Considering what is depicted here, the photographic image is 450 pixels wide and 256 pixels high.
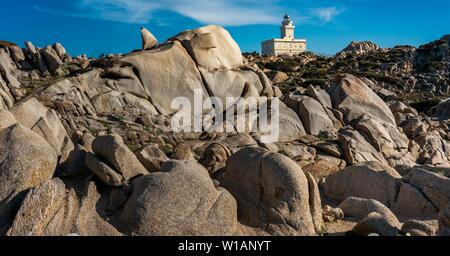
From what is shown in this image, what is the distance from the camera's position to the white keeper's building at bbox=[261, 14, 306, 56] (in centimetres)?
14900

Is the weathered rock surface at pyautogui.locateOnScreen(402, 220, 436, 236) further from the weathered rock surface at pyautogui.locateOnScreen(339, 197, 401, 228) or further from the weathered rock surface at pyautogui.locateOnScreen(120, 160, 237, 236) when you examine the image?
the weathered rock surface at pyautogui.locateOnScreen(120, 160, 237, 236)

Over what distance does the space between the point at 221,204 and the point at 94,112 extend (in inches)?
601

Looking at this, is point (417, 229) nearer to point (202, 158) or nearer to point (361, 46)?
point (202, 158)

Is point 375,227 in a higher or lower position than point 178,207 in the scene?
lower

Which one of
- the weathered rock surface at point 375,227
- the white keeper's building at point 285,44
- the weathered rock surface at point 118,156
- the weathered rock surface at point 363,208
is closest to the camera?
the weathered rock surface at point 375,227

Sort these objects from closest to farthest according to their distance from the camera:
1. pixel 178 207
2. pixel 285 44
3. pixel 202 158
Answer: pixel 178 207, pixel 202 158, pixel 285 44

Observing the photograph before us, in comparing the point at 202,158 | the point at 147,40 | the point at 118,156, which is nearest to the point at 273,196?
the point at 118,156

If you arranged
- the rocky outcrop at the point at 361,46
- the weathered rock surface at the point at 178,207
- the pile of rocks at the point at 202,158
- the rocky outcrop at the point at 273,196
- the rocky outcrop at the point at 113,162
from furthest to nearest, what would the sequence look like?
the rocky outcrop at the point at 361,46 < the rocky outcrop at the point at 113,162 < the rocky outcrop at the point at 273,196 < the pile of rocks at the point at 202,158 < the weathered rock surface at the point at 178,207

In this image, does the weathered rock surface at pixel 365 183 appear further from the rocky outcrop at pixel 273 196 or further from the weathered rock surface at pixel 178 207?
the weathered rock surface at pixel 178 207

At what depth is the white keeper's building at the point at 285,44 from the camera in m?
149

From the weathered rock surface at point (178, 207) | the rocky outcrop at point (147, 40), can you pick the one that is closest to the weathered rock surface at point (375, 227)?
the weathered rock surface at point (178, 207)

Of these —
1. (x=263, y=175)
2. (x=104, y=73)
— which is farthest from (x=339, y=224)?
(x=104, y=73)

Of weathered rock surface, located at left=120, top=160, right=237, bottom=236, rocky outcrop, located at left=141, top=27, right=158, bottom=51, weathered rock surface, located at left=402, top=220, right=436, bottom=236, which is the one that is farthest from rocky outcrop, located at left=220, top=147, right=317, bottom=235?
rocky outcrop, located at left=141, top=27, right=158, bottom=51

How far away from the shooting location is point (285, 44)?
15075cm
